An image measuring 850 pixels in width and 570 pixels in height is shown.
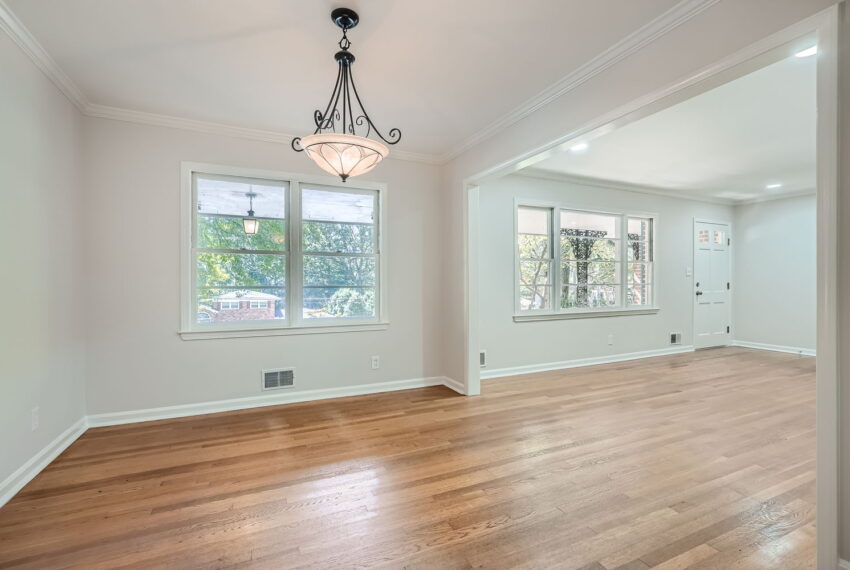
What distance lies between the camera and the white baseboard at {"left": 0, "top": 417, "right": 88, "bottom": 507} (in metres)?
2.16

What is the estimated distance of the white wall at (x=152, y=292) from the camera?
10.6 feet

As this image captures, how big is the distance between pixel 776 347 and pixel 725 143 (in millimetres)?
4614

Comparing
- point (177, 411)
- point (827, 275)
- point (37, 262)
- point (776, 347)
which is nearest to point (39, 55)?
point (37, 262)

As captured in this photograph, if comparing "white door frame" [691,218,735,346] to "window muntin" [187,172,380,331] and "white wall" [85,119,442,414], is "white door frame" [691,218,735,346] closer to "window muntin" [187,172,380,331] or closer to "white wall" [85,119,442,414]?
"window muntin" [187,172,380,331]

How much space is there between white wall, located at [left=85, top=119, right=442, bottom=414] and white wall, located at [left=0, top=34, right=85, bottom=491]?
0.46 feet

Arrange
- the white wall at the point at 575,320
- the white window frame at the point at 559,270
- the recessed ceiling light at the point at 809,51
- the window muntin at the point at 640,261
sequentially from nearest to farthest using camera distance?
the recessed ceiling light at the point at 809,51 → the white wall at the point at 575,320 → the white window frame at the point at 559,270 → the window muntin at the point at 640,261

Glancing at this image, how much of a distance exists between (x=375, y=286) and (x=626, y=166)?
353 cm

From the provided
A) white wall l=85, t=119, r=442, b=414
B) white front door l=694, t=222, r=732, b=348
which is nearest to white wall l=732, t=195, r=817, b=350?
white front door l=694, t=222, r=732, b=348

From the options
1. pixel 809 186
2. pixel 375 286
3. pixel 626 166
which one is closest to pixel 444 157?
pixel 375 286

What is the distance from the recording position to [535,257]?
525 centimetres

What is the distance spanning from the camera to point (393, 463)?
2.57 metres

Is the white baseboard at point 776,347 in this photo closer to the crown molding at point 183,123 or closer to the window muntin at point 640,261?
the window muntin at point 640,261

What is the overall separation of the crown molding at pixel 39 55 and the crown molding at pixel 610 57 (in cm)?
325

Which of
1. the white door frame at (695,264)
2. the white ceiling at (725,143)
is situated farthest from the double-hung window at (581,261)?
the white door frame at (695,264)
